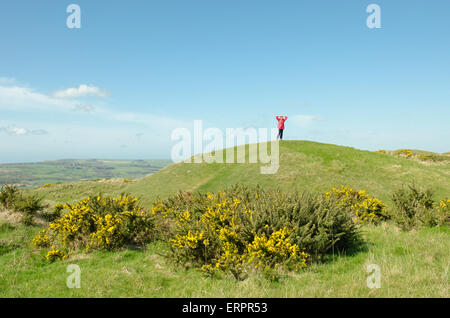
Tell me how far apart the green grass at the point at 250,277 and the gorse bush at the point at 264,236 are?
463 mm

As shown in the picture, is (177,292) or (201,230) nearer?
(177,292)

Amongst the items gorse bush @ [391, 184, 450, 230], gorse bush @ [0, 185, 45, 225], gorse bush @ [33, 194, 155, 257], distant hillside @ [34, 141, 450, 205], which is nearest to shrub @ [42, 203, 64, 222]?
gorse bush @ [0, 185, 45, 225]

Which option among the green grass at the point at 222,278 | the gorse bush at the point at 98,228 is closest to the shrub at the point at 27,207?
the green grass at the point at 222,278

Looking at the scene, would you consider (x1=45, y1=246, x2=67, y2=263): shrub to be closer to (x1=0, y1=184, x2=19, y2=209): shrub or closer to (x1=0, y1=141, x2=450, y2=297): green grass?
(x1=0, y1=141, x2=450, y2=297): green grass

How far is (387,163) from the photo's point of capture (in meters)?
26.7

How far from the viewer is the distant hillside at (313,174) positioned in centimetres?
2269

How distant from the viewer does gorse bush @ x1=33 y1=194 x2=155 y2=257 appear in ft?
34.2

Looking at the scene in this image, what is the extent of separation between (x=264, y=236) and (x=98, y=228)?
23.1ft

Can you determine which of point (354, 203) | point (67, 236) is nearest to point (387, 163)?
point (354, 203)
